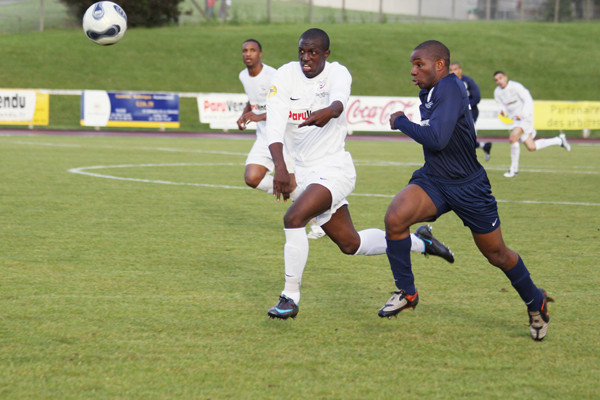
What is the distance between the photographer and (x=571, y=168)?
18500mm

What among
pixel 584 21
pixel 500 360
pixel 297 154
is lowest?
Answer: pixel 500 360

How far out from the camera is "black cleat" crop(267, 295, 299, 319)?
5.32 m

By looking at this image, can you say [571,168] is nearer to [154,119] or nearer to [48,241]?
[48,241]

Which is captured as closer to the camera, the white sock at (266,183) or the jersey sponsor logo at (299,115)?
the jersey sponsor logo at (299,115)

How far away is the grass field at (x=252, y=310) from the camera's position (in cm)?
424

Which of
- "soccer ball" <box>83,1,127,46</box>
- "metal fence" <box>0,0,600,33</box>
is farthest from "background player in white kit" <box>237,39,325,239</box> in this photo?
"metal fence" <box>0,0,600,33</box>

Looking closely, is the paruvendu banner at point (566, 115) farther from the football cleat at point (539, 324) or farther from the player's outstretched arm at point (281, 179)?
the football cleat at point (539, 324)

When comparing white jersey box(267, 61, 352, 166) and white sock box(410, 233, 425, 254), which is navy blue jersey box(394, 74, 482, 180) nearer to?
white jersey box(267, 61, 352, 166)

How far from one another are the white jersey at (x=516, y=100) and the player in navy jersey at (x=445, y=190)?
461 inches

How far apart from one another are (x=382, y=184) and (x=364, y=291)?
27.0ft

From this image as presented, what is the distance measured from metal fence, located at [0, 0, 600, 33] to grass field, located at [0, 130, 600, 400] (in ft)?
176

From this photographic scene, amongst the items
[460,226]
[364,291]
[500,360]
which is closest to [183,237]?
[364,291]

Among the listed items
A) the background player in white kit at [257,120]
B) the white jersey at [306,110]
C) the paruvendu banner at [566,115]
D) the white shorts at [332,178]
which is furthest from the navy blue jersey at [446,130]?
the paruvendu banner at [566,115]

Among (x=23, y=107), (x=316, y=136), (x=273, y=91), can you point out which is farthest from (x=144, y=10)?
(x=316, y=136)
